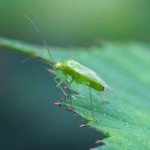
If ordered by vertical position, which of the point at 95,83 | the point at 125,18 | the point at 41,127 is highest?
the point at 125,18

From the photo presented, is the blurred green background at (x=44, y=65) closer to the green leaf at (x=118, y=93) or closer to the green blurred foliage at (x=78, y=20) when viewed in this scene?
the green blurred foliage at (x=78, y=20)

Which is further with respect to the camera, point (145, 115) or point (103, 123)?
point (145, 115)

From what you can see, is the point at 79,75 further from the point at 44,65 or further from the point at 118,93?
the point at 44,65

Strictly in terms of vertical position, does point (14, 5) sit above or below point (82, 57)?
above

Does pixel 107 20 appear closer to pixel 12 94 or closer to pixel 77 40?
pixel 77 40

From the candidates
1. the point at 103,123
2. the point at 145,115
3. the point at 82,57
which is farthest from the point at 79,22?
the point at 103,123

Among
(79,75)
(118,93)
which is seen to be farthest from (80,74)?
(118,93)
